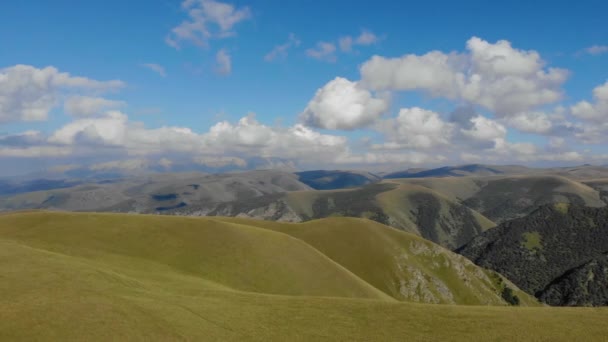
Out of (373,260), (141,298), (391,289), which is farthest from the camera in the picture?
(373,260)

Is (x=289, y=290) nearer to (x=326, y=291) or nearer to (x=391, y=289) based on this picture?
(x=326, y=291)

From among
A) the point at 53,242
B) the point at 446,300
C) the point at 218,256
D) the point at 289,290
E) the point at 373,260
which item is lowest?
the point at 446,300

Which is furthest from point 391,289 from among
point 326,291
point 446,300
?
point 326,291

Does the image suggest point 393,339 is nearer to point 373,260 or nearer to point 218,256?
point 218,256

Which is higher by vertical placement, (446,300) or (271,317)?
(271,317)

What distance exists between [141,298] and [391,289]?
14165cm

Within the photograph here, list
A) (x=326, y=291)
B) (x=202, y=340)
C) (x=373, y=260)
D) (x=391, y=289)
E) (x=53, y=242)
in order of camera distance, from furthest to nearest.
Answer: (x=373, y=260) → (x=391, y=289) → (x=326, y=291) → (x=53, y=242) → (x=202, y=340)

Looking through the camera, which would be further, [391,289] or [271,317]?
[391,289]

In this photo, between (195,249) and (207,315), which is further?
(195,249)

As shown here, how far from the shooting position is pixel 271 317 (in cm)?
5397

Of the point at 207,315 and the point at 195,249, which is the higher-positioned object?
the point at 207,315

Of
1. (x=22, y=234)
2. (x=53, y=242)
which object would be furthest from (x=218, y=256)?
(x=22, y=234)

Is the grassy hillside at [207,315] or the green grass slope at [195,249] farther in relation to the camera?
the green grass slope at [195,249]

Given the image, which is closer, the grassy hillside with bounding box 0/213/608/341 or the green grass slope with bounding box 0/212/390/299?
the grassy hillside with bounding box 0/213/608/341
